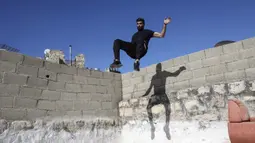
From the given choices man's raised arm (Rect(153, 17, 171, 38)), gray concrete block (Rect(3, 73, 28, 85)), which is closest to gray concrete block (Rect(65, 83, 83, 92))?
gray concrete block (Rect(3, 73, 28, 85))

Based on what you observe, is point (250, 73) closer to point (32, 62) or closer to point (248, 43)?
point (248, 43)

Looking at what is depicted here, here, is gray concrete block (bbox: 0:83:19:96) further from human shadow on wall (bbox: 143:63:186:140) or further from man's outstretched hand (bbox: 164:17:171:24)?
man's outstretched hand (bbox: 164:17:171:24)

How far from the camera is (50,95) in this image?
412cm

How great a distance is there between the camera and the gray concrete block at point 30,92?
3.74 meters

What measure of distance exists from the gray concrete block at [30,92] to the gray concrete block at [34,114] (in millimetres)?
230

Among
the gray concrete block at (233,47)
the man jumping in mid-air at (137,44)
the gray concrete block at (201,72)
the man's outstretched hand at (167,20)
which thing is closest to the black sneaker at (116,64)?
the man jumping in mid-air at (137,44)

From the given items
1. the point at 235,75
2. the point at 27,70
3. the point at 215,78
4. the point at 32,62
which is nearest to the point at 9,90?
the point at 27,70

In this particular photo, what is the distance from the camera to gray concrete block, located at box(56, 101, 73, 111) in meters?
4.20

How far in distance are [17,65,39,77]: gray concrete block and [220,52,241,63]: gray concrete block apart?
10.3ft

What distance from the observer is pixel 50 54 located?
45.1ft

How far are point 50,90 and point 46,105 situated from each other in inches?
11.0

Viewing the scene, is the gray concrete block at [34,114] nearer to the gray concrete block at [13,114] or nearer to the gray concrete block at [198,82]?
the gray concrete block at [13,114]

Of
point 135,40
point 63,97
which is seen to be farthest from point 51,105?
point 135,40

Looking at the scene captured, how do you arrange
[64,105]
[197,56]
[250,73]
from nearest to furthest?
[250,73] < [197,56] < [64,105]
